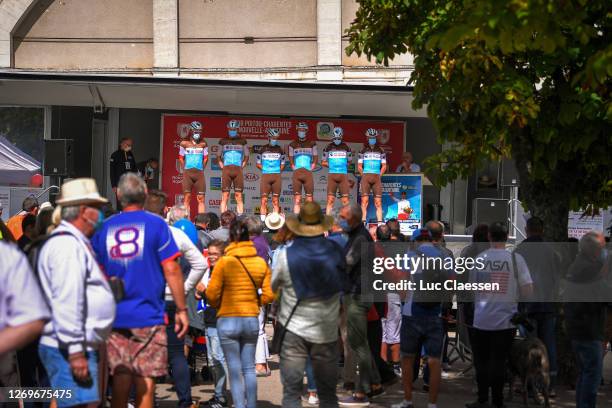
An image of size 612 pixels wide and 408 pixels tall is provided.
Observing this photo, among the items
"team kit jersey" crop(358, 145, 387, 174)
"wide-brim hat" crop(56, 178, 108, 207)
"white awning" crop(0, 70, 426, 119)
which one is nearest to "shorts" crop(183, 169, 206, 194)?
"white awning" crop(0, 70, 426, 119)

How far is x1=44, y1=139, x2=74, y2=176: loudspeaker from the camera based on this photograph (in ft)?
57.1

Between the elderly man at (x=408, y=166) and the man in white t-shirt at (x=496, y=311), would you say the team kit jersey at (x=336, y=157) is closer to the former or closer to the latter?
the elderly man at (x=408, y=166)

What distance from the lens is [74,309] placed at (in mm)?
5262

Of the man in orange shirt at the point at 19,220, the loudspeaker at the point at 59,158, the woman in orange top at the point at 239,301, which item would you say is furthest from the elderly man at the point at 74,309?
the loudspeaker at the point at 59,158

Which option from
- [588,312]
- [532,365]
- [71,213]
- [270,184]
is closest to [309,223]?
[71,213]

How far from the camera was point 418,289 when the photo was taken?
8.79 meters

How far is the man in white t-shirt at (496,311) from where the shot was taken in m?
8.70

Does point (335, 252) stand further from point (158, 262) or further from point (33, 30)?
point (33, 30)

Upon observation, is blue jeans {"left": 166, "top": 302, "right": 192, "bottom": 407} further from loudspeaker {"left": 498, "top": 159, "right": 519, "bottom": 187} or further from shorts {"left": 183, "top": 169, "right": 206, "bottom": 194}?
shorts {"left": 183, "top": 169, "right": 206, "bottom": 194}

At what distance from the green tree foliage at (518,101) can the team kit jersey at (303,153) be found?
820 cm

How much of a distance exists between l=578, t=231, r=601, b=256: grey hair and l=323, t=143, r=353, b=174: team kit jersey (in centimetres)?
1120

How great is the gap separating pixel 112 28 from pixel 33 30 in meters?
2.45

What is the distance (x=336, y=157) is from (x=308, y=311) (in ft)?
40.1

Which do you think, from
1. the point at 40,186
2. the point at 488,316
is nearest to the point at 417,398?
the point at 488,316
